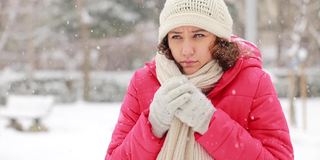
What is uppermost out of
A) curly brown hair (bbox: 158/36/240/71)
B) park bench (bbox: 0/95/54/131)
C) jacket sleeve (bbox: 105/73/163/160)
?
curly brown hair (bbox: 158/36/240/71)

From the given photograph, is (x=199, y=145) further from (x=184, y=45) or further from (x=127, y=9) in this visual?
(x=127, y=9)

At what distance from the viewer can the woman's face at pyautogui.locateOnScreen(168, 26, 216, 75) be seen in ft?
6.38

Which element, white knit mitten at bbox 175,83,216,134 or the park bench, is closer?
white knit mitten at bbox 175,83,216,134

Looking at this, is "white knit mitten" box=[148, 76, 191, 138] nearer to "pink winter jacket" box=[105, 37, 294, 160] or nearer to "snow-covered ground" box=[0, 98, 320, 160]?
"pink winter jacket" box=[105, 37, 294, 160]

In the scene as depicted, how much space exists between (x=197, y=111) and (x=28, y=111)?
44.4ft

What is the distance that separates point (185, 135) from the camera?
6.26 feet

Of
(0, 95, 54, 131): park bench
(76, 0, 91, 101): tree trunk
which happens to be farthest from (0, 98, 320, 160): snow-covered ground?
(76, 0, 91, 101): tree trunk

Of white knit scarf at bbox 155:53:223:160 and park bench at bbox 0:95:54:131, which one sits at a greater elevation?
white knit scarf at bbox 155:53:223:160

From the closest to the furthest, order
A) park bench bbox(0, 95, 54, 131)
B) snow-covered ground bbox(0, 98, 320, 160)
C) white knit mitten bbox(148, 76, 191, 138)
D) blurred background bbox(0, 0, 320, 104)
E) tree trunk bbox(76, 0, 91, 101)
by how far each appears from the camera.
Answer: white knit mitten bbox(148, 76, 191, 138), snow-covered ground bbox(0, 98, 320, 160), park bench bbox(0, 95, 54, 131), tree trunk bbox(76, 0, 91, 101), blurred background bbox(0, 0, 320, 104)

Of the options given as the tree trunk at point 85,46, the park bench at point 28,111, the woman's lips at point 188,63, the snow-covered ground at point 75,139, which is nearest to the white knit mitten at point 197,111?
the woman's lips at point 188,63

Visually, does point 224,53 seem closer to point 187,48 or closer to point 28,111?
point 187,48

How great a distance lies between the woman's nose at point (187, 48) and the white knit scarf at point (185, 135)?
2.4 inches

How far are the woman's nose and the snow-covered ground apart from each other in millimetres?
7433

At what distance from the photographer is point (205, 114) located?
6.04 feet
